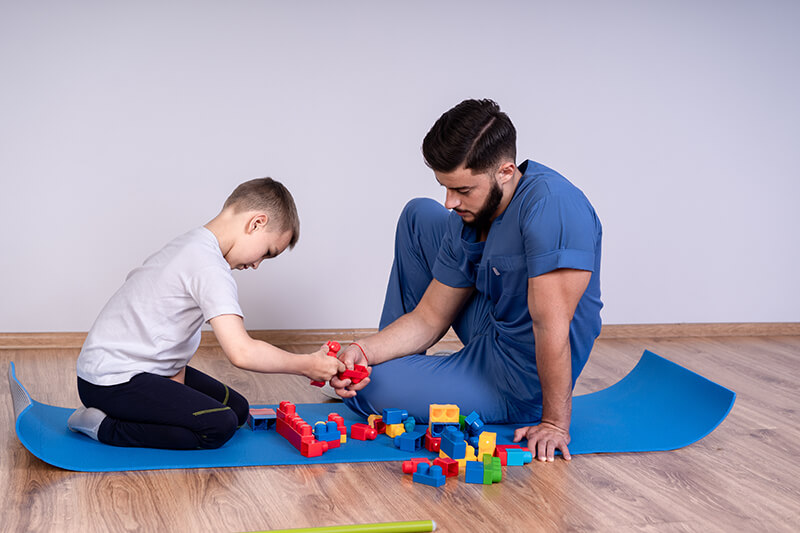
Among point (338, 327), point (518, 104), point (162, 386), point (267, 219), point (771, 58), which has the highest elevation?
point (771, 58)

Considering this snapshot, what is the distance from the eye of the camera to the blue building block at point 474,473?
1704mm

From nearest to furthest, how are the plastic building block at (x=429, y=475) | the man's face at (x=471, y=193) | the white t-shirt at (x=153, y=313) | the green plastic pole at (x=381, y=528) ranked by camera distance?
1. the green plastic pole at (x=381, y=528)
2. the plastic building block at (x=429, y=475)
3. the white t-shirt at (x=153, y=313)
4. the man's face at (x=471, y=193)

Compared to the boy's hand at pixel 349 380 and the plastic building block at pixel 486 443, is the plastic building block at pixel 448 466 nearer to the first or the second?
the plastic building block at pixel 486 443

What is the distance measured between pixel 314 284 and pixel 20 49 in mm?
1347

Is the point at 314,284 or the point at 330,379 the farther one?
the point at 314,284

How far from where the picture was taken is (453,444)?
1.77m

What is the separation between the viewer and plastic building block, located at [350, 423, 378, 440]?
195 cm

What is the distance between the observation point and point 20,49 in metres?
2.71

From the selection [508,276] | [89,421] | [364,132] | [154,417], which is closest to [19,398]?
[89,421]

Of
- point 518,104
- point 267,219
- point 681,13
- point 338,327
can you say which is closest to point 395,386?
point 267,219

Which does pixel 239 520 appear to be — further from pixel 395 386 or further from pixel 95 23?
pixel 95 23

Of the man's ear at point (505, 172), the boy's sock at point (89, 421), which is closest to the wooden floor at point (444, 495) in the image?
the boy's sock at point (89, 421)

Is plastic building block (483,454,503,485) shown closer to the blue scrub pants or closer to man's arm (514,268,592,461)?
man's arm (514,268,592,461)

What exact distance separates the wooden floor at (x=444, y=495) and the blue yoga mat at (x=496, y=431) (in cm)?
4
